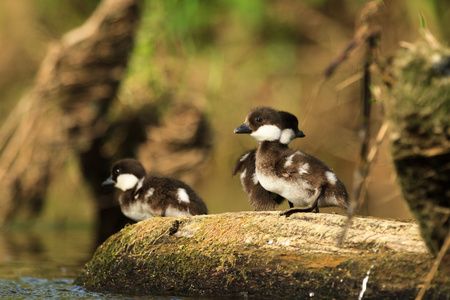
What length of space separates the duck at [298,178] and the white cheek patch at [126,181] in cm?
147

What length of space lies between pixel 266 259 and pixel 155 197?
5.49ft

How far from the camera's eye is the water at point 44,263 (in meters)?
4.79

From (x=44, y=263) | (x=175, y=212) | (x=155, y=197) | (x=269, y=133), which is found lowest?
(x=44, y=263)

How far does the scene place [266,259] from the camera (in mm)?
4047

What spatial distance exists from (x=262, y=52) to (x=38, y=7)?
135 inches

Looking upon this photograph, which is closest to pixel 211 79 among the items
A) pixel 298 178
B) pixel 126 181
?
pixel 126 181

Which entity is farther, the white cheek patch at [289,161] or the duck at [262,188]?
the duck at [262,188]

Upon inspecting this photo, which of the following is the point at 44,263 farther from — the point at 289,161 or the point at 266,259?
the point at 266,259

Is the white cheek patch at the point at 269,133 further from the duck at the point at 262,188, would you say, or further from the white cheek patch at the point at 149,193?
the white cheek patch at the point at 149,193

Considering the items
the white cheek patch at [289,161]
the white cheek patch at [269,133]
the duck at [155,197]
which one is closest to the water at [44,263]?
the duck at [155,197]

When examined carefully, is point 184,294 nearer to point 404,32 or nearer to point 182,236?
point 182,236

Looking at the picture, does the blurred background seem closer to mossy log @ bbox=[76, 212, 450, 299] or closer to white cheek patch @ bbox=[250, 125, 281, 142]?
white cheek patch @ bbox=[250, 125, 281, 142]

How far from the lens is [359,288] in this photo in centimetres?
366

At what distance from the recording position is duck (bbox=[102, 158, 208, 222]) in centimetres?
540
